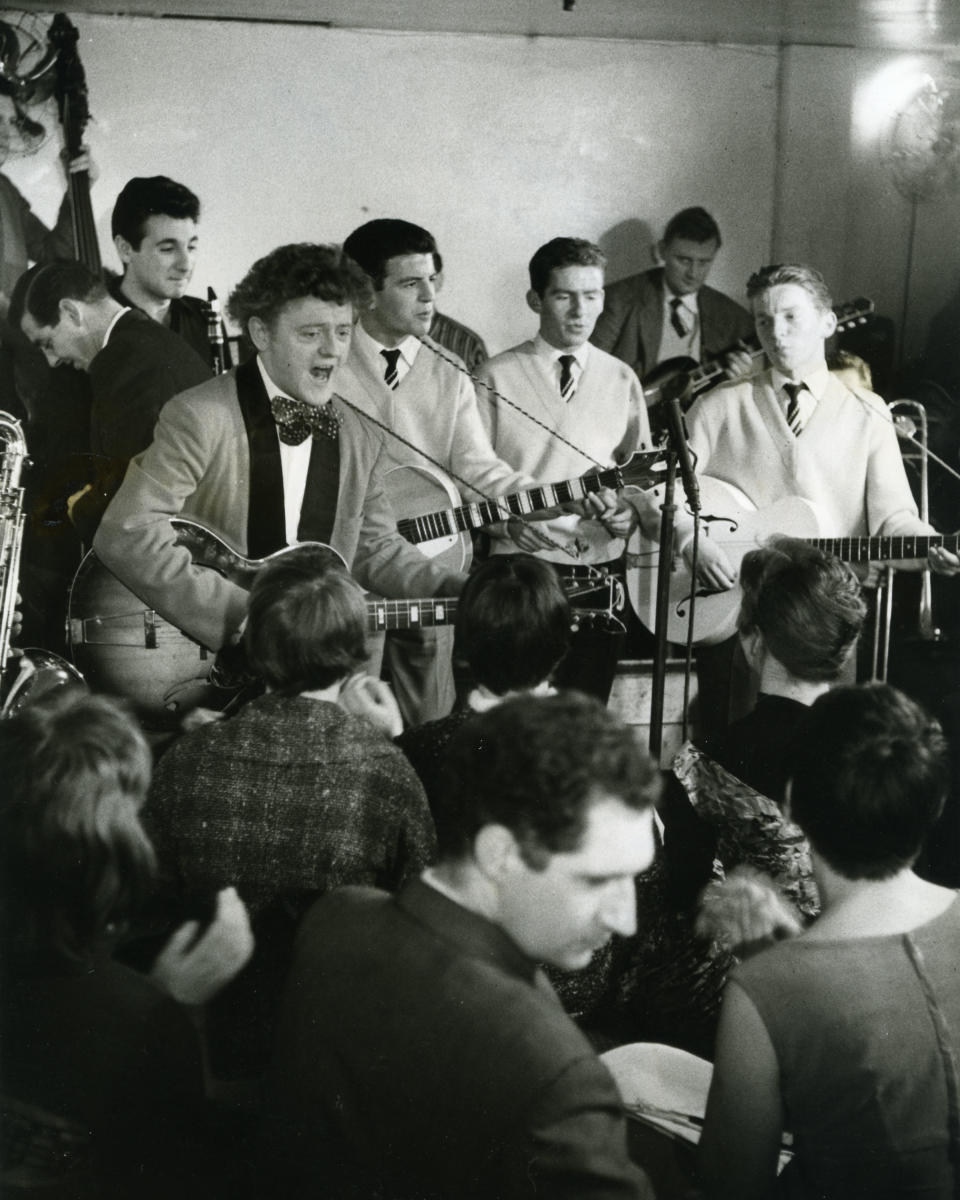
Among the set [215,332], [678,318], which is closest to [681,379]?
[678,318]

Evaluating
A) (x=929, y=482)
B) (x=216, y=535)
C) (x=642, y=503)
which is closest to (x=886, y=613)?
(x=929, y=482)

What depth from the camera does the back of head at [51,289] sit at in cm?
220

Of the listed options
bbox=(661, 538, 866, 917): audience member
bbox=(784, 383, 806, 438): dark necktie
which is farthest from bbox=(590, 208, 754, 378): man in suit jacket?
bbox=(661, 538, 866, 917): audience member

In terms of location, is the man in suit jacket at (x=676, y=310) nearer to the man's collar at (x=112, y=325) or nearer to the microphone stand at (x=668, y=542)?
the microphone stand at (x=668, y=542)

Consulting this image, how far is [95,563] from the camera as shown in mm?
2227

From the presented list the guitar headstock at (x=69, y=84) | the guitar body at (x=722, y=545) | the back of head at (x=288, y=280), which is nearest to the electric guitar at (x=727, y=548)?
the guitar body at (x=722, y=545)

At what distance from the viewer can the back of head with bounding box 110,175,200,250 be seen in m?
2.17

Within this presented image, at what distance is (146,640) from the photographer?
223 centimetres

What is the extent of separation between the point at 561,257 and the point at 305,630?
0.87 m

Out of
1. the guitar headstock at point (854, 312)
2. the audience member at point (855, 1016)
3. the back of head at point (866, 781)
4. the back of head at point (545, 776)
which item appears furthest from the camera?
the guitar headstock at point (854, 312)

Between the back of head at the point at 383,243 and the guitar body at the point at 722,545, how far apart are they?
0.68 metres

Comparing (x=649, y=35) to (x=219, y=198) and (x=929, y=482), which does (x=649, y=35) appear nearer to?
(x=219, y=198)

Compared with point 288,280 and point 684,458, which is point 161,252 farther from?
point 684,458

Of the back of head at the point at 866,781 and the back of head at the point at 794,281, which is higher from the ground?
the back of head at the point at 794,281
